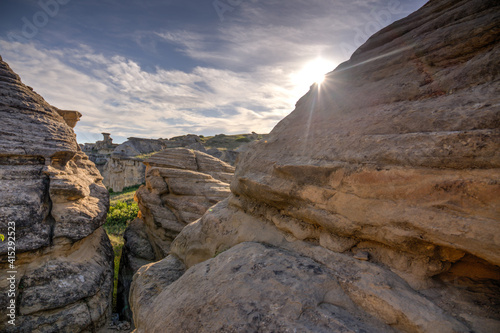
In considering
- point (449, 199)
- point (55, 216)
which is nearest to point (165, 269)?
point (55, 216)

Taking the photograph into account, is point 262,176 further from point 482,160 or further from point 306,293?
point 482,160

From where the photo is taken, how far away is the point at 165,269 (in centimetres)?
605

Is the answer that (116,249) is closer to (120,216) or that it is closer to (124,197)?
(120,216)

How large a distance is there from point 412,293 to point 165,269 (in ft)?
18.0

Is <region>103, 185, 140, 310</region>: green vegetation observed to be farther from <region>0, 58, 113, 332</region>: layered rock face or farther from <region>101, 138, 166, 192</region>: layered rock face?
<region>101, 138, 166, 192</region>: layered rock face

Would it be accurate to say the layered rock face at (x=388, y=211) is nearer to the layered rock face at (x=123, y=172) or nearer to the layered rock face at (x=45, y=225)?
the layered rock face at (x=45, y=225)

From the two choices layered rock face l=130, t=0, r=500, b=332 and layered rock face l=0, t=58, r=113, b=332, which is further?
layered rock face l=0, t=58, r=113, b=332

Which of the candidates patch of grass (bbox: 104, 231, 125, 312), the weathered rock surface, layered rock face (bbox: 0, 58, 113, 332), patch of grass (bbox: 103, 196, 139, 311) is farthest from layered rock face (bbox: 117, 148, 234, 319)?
the weathered rock surface

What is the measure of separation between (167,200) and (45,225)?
5.92m

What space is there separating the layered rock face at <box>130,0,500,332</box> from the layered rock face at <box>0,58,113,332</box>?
A: 16.6 ft

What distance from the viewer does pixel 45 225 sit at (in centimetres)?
775

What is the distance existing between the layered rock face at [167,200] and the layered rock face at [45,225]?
8.65 ft

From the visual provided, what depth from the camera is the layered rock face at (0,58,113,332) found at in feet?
22.8

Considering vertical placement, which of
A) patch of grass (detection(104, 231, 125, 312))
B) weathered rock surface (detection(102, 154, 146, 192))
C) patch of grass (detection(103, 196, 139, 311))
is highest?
weathered rock surface (detection(102, 154, 146, 192))
